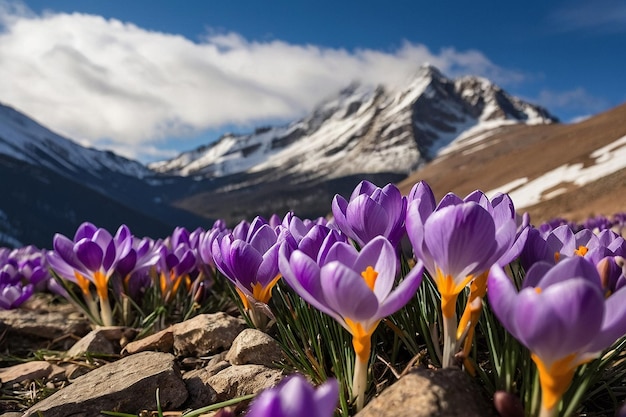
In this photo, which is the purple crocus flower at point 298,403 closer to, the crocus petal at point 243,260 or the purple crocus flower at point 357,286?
the purple crocus flower at point 357,286

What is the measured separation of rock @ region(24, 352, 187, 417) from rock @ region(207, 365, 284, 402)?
0.57 ft

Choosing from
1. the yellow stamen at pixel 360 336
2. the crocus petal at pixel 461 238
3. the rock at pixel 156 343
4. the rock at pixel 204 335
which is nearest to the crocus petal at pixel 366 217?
the crocus petal at pixel 461 238

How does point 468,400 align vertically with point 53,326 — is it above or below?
above

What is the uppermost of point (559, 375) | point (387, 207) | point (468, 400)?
point (387, 207)

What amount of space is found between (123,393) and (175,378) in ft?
0.70

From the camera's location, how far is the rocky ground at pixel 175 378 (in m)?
1.38

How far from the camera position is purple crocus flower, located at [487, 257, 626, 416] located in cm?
113

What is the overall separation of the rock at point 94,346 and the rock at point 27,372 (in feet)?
0.47

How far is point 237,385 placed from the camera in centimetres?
208

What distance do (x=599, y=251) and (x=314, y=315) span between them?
1.10m

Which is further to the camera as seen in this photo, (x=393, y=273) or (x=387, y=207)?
(x=387, y=207)

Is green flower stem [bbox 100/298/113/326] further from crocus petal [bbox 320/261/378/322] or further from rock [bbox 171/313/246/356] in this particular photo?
crocus petal [bbox 320/261/378/322]

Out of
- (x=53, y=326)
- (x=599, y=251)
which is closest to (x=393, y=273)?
(x=599, y=251)

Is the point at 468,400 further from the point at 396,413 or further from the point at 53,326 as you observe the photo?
the point at 53,326
